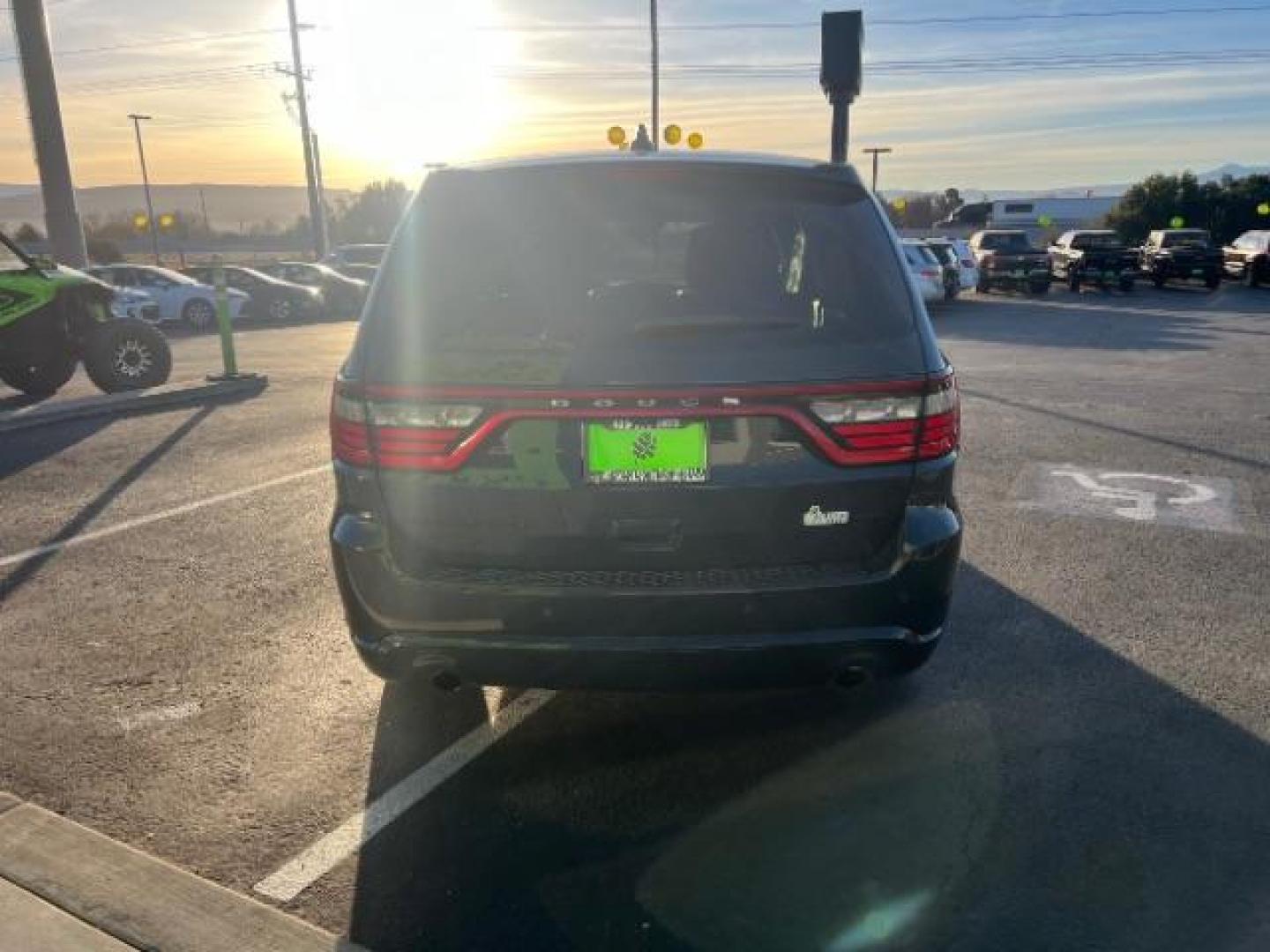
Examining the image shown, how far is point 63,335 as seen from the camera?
414 inches

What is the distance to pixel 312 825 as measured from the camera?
2.94 m

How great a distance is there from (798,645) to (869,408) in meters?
0.68

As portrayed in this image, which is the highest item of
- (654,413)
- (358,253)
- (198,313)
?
(358,253)

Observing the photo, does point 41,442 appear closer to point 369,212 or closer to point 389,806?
point 389,806

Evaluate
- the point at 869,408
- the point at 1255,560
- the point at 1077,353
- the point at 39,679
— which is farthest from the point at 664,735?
the point at 1077,353

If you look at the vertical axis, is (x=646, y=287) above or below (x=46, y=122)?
below

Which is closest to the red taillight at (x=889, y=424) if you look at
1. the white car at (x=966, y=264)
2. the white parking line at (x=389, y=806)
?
the white parking line at (x=389, y=806)

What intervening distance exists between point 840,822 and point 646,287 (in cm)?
177

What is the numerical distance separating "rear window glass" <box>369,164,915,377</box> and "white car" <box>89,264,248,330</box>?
20.7 metres

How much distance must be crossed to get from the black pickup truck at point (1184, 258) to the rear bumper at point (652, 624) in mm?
31025

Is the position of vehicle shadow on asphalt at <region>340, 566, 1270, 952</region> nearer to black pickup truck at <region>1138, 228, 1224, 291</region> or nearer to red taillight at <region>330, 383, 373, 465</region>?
red taillight at <region>330, 383, 373, 465</region>

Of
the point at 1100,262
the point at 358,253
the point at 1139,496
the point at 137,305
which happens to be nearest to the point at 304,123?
the point at 358,253

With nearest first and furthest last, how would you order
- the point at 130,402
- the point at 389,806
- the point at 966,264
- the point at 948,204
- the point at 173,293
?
the point at 389,806 → the point at 130,402 → the point at 173,293 → the point at 966,264 → the point at 948,204

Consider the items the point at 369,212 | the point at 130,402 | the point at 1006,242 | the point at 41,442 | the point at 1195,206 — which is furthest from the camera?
the point at 369,212
